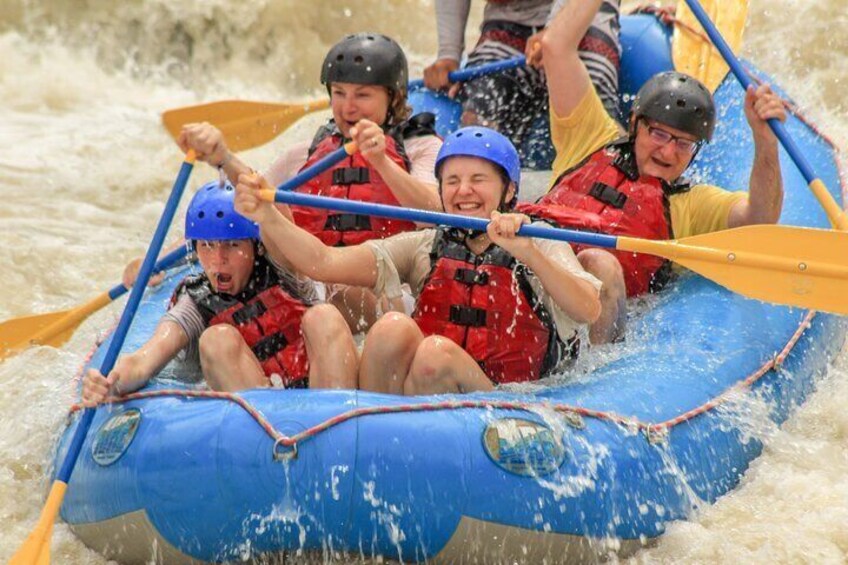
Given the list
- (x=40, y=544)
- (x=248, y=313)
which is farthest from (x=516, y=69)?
(x=40, y=544)

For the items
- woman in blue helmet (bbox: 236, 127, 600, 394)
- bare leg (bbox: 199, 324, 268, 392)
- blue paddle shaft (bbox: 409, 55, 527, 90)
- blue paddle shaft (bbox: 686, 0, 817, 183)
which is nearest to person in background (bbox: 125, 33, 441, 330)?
woman in blue helmet (bbox: 236, 127, 600, 394)

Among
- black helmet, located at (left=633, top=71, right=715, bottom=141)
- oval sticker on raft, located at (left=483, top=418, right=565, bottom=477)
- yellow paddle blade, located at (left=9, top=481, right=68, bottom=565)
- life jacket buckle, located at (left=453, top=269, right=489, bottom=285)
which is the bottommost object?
yellow paddle blade, located at (left=9, top=481, right=68, bottom=565)

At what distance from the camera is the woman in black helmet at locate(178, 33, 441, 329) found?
396cm

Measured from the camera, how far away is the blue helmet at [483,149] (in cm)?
363

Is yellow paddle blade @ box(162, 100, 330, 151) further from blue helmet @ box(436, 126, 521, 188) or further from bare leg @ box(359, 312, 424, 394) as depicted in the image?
bare leg @ box(359, 312, 424, 394)

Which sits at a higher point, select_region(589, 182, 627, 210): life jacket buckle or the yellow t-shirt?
the yellow t-shirt

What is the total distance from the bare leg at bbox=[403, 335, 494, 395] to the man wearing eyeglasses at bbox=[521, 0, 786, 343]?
2.22 ft

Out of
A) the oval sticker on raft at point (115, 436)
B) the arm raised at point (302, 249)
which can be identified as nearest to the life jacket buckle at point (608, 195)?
the arm raised at point (302, 249)

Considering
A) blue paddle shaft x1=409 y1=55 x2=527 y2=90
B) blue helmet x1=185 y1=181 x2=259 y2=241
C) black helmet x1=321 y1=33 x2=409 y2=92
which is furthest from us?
blue paddle shaft x1=409 y1=55 x2=527 y2=90

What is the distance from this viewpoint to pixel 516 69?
512 centimetres

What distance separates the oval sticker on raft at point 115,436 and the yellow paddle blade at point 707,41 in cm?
260

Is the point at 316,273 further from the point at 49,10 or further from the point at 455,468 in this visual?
the point at 49,10

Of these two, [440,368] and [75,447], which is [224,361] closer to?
[75,447]

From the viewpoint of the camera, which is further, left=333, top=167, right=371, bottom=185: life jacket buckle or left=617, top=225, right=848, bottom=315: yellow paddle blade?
left=333, top=167, right=371, bottom=185: life jacket buckle
